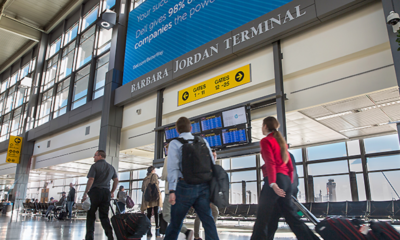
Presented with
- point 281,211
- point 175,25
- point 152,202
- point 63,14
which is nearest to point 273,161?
point 281,211

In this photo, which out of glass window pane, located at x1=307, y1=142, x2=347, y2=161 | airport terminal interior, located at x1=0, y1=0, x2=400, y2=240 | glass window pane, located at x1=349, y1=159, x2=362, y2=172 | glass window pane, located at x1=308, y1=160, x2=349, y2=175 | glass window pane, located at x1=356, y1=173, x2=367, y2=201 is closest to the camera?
airport terminal interior, located at x1=0, y1=0, x2=400, y2=240

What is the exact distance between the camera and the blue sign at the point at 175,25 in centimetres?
647

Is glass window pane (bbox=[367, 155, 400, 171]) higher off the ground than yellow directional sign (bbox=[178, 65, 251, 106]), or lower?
lower

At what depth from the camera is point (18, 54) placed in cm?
1975

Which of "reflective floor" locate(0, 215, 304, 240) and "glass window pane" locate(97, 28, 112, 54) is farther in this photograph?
"glass window pane" locate(97, 28, 112, 54)

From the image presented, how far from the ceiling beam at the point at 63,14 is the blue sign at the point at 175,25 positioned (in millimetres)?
6744

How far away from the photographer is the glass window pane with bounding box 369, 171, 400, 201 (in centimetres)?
945

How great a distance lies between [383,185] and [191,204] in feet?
32.5

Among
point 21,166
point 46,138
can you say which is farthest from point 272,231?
point 21,166

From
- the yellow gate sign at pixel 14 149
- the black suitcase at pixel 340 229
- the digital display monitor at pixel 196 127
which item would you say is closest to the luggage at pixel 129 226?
the black suitcase at pixel 340 229

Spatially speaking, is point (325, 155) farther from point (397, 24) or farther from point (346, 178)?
point (397, 24)

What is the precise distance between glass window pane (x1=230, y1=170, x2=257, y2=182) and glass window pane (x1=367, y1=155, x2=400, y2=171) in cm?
477

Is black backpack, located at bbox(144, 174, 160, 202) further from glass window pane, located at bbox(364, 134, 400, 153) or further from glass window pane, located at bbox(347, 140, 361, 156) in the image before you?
glass window pane, located at bbox(364, 134, 400, 153)

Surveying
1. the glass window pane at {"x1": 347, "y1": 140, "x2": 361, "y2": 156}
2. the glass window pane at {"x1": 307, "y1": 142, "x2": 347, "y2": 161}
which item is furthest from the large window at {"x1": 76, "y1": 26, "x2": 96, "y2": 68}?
the glass window pane at {"x1": 347, "y1": 140, "x2": 361, "y2": 156}
